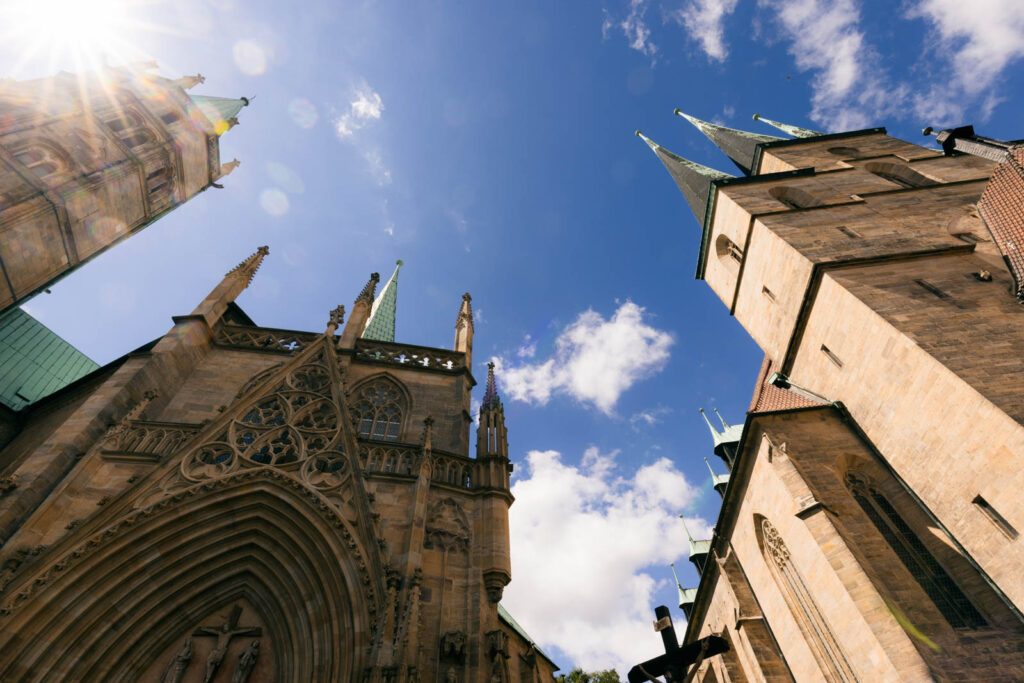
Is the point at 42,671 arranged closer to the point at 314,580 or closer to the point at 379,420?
the point at 314,580

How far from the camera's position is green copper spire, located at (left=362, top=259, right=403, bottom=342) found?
748 inches

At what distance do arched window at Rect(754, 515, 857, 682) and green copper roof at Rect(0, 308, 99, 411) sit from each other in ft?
60.2

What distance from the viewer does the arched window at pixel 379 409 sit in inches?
428

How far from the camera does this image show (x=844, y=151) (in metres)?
18.0

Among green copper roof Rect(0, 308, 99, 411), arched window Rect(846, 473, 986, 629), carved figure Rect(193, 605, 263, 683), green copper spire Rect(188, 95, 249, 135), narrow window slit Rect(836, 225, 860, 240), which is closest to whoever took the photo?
arched window Rect(846, 473, 986, 629)

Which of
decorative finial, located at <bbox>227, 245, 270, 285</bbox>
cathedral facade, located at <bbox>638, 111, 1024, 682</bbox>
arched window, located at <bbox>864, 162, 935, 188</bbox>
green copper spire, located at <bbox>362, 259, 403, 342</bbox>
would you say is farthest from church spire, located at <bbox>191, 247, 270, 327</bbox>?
arched window, located at <bbox>864, 162, 935, 188</bbox>

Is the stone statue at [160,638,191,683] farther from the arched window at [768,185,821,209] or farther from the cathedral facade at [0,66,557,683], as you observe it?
the arched window at [768,185,821,209]

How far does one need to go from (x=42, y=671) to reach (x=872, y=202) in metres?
17.7

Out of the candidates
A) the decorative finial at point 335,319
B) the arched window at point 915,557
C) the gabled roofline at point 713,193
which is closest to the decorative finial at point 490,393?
the decorative finial at point 335,319

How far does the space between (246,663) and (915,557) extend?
379 inches

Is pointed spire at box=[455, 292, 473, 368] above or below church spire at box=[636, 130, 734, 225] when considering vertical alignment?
below

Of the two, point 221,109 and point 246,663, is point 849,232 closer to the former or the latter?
point 246,663

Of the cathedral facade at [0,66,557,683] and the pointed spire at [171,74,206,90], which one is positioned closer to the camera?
the cathedral facade at [0,66,557,683]

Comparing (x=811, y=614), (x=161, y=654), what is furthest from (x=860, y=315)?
(x=161, y=654)
